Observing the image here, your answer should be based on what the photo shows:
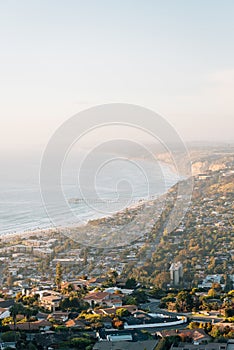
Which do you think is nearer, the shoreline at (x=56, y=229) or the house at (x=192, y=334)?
the house at (x=192, y=334)

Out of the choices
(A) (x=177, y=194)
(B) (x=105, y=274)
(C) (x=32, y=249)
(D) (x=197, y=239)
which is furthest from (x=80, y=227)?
(A) (x=177, y=194)

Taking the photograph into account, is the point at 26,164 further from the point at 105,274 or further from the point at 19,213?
the point at 105,274

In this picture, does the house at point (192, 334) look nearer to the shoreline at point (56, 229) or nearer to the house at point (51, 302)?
the house at point (51, 302)

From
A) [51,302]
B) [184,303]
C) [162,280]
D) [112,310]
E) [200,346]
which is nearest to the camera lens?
[200,346]

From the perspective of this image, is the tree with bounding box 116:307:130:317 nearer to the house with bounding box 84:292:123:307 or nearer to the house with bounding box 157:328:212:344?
the house with bounding box 84:292:123:307

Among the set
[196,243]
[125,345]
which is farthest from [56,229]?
[125,345]

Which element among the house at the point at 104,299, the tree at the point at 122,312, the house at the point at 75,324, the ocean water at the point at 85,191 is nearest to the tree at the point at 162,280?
the house at the point at 104,299

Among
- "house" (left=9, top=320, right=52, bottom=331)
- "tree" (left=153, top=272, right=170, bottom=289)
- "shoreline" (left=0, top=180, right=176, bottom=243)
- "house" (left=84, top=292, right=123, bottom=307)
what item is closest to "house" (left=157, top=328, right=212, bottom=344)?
"house" (left=9, top=320, right=52, bottom=331)

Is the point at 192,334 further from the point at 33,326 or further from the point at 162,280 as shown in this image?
the point at 162,280
